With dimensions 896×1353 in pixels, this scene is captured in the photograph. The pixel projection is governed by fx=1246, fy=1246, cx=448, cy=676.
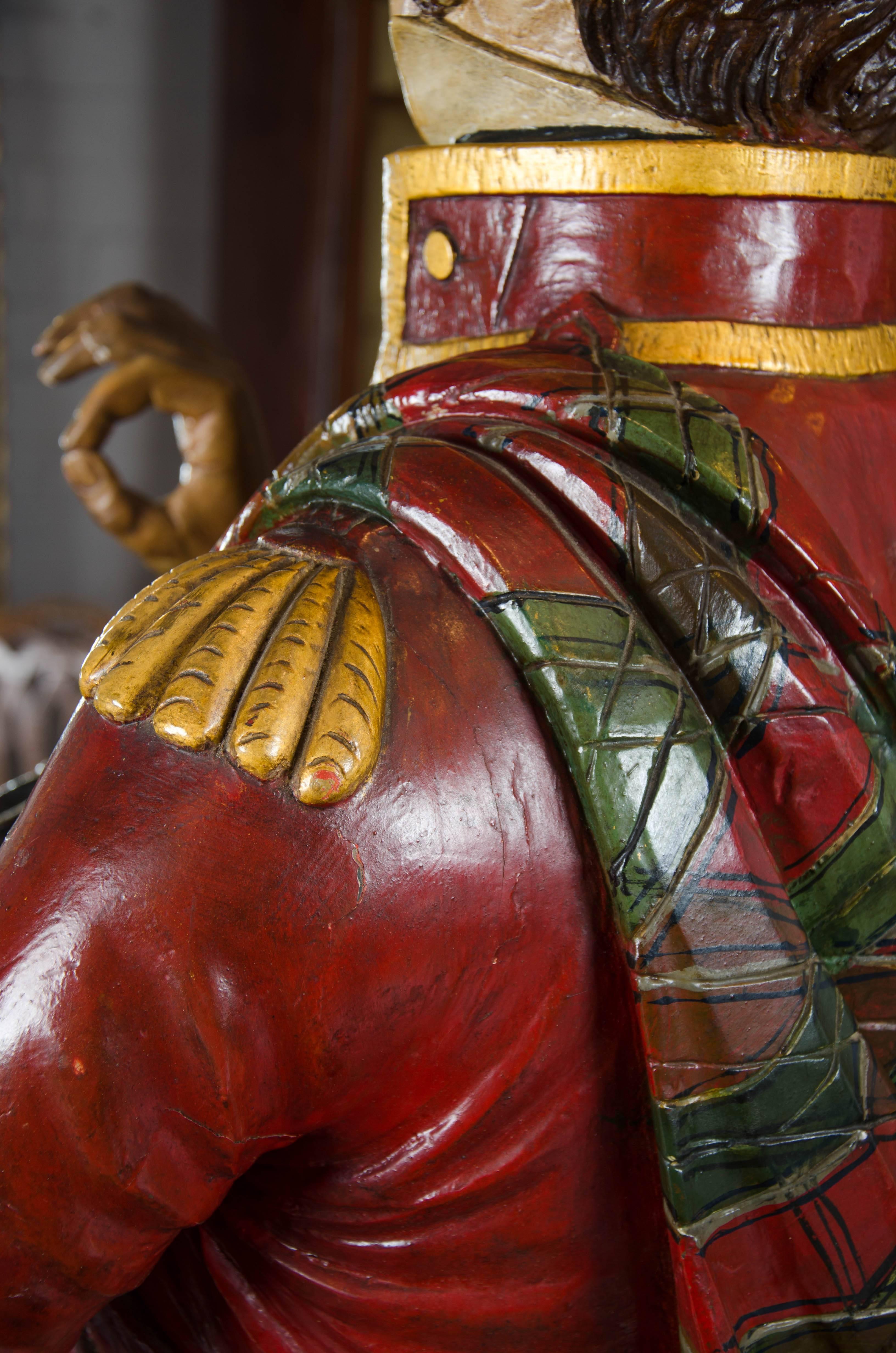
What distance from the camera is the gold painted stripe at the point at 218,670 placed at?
0.48 metres

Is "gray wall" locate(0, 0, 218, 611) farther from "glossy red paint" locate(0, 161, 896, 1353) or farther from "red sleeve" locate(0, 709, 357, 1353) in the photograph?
"red sleeve" locate(0, 709, 357, 1353)

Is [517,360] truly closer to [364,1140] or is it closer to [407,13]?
[407,13]

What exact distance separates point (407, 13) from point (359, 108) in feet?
8.80

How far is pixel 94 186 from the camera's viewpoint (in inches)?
124

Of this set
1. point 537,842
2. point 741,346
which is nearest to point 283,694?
point 537,842

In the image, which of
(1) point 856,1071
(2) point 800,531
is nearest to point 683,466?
(2) point 800,531

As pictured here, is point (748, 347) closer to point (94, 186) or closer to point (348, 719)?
point (348, 719)

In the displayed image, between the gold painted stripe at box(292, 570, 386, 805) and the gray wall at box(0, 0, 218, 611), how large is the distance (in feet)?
9.17

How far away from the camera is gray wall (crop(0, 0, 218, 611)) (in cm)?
303

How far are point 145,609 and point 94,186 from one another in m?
2.97

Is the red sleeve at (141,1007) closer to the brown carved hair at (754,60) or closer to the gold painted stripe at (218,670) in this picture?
the gold painted stripe at (218,670)

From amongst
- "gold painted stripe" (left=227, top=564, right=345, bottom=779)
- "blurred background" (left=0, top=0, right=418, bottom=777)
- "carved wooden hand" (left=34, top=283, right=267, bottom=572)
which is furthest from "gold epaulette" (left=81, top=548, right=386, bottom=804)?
"blurred background" (left=0, top=0, right=418, bottom=777)

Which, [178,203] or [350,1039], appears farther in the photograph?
[178,203]

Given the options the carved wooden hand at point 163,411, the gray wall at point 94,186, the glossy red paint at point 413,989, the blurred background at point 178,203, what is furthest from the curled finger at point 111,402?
the gray wall at point 94,186
